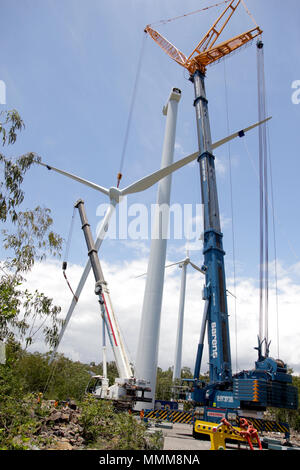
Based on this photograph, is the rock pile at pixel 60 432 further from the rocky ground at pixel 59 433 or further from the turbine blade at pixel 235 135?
the turbine blade at pixel 235 135

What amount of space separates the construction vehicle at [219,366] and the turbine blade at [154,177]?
320cm

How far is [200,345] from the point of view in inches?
596

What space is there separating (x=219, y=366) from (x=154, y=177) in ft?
39.8

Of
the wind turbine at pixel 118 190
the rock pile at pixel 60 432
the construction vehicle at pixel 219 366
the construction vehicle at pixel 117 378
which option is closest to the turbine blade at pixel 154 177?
the wind turbine at pixel 118 190

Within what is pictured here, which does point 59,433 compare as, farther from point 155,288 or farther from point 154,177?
point 154,177

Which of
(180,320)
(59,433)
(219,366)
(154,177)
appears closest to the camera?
(59,433)

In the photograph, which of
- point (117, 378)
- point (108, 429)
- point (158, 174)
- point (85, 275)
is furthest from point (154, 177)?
point (108, 429)

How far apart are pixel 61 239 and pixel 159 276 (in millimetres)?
6661

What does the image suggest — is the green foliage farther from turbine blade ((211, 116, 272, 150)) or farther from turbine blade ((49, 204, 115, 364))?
turbine blade ((211, 116, 272, 150))

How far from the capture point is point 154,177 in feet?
→ 71.7

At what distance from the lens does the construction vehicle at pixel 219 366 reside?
1217cm

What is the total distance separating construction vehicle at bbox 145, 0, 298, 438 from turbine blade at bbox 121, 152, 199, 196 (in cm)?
320
